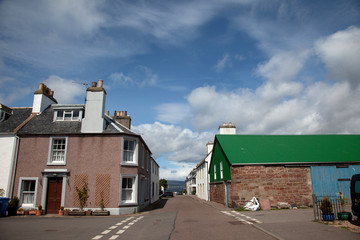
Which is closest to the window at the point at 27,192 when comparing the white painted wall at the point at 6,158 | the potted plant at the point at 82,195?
the white painted wall at the point at 6,158

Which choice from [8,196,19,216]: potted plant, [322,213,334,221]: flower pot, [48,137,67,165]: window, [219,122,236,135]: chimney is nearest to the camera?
[322,213,334,221]: flower pot

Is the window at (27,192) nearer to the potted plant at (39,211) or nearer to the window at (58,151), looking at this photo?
the potted plant at (39,211)

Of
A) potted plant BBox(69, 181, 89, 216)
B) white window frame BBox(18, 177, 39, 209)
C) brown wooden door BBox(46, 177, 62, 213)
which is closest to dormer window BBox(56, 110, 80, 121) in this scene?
brown wooden door BBox(46, 177, 62, 213)

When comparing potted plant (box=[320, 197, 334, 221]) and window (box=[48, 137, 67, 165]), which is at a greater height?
window (box=[48, 137, 67, 165])

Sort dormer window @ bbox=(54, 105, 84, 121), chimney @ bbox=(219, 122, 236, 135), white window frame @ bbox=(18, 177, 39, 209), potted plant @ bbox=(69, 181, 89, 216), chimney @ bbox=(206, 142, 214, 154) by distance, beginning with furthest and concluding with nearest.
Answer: chimney @ bbox=(206, 142, 214, 154) < chimney @ bbox=(219, 122, 236, 135) < dormer window @ bbox=(54, 105, 84, 121) < white window frame @ bbox=(18, 177, 39, 209) < potted plant @ bbox=(69, 181, 89, 216)

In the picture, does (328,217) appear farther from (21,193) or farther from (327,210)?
(21,193)

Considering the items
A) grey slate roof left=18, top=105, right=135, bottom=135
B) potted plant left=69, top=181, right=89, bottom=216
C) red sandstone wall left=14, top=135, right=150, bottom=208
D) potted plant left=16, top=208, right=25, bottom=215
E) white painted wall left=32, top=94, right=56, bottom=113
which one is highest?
white painted wall left=32, top=94, right=56, bottom=113

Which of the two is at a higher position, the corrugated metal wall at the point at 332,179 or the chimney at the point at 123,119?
the chimney at the point at 123,119

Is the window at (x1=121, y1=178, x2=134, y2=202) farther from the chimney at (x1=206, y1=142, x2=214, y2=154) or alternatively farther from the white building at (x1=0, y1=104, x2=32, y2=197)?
the chimney at (x1=206, y1=142, x2=214, y2=154)

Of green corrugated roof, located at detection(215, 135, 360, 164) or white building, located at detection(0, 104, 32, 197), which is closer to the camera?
white building, located at detection(0, 104, 32, 197)

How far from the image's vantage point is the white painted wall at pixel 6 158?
18.1 metres

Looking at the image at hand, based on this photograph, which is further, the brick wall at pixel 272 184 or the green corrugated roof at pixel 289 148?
the green corrugated roof at pixel 289 148

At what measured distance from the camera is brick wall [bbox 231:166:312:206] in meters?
20.6

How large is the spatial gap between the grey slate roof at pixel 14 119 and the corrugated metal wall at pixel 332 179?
25.4m
